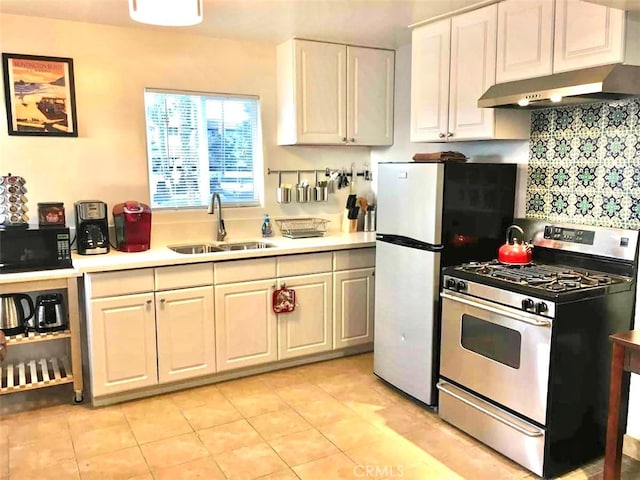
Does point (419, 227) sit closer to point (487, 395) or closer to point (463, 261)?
point (463, 261)

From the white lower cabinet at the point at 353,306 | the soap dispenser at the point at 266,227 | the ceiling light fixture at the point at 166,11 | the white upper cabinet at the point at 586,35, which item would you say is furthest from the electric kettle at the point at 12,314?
the white upper cabinet at the point at 586,35

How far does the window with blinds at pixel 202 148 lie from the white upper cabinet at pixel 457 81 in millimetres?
1290

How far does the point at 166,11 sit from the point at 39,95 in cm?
147

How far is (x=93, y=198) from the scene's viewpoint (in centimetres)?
351

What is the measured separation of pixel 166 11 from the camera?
7.50 ft

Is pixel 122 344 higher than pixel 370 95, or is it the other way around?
pixel 370 95

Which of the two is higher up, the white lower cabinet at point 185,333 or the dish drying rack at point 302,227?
the dish drying rack at point 302,227

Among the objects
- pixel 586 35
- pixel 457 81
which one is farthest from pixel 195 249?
pixel 586 35

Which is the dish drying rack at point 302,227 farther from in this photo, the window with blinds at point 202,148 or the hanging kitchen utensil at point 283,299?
the hanging kitchen utensil at point 283,299

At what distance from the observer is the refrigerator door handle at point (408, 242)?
116 inches

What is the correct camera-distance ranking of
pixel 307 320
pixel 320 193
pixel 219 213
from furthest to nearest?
1. pixel 320 193
2. pixel 219 213
3. pixel 307 320

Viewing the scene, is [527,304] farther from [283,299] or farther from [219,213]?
[219,213]

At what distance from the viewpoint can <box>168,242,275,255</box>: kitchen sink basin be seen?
3.66m

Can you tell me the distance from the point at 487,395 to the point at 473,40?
76.6 inches
